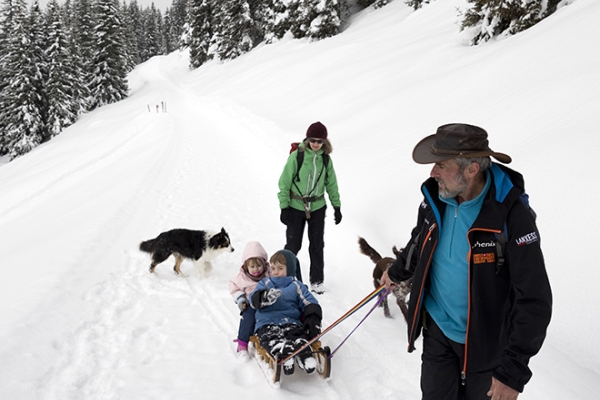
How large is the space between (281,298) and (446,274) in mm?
2120

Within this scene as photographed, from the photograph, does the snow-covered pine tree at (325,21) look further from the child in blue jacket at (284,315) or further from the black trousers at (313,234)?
the child in blue jacket at (284,315)

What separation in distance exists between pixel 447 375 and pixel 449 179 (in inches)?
48.2

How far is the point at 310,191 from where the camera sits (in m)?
5.21

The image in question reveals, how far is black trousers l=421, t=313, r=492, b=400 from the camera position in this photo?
230 cm

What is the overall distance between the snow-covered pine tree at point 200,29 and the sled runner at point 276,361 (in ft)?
151

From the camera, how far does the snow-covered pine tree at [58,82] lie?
32.9 metres

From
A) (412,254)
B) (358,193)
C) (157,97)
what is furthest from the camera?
(157,97)

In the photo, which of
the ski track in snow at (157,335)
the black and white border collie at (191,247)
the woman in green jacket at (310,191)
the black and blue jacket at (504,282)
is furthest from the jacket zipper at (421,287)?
the black and white border collie at (191,247)

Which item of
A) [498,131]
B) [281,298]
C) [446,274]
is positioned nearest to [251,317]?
[281,298]

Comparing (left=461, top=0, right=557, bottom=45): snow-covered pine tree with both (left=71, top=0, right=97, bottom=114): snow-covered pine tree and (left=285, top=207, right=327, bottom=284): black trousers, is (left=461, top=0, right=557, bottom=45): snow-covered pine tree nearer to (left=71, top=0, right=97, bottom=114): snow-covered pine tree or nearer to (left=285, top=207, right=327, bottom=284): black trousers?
(left=285, top=207, right=327, bottom=284): black trousers

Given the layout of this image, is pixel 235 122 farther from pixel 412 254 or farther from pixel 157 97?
pixel 157 97

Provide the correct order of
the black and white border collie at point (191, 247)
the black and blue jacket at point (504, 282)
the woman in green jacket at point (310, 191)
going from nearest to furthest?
the black and blue jacket at point (504, 282), the woman in green jacket at point (310, 191), the black and white border collie at point (191, 247)

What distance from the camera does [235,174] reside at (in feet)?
39.4

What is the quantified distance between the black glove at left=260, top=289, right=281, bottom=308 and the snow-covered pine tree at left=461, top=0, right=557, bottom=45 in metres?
11.1
